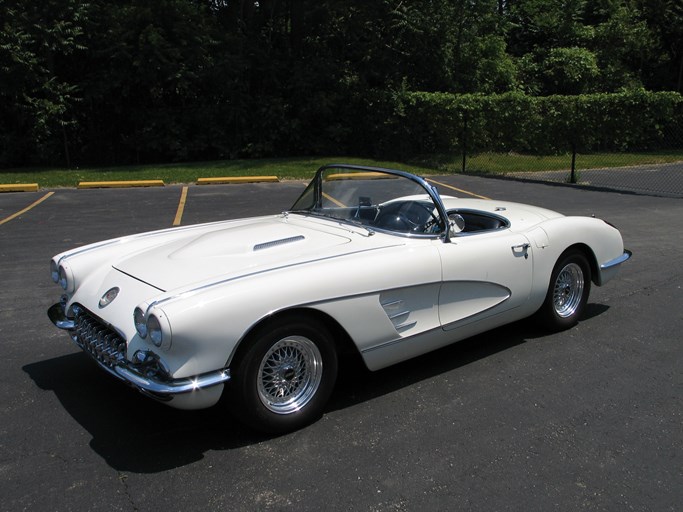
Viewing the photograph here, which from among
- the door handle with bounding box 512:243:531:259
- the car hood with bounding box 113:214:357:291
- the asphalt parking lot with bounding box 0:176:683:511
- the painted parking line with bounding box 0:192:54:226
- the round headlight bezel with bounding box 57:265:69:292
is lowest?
the asphalt parking lot with bounding box 0:176:683:511

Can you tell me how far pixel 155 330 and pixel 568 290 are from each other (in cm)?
335

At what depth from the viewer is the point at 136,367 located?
302cm

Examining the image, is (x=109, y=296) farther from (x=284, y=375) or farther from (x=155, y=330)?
(x=284, y=375)

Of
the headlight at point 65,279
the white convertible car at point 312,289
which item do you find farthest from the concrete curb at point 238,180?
the headlight at point 65,279

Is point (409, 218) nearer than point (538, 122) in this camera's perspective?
Yes

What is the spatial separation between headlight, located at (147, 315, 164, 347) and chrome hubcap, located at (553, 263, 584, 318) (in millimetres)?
3120

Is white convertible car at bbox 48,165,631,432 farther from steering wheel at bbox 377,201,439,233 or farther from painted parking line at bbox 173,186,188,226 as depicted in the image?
painted parking line at bbox 173,186,188,226

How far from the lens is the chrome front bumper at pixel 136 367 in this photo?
2.90 meters

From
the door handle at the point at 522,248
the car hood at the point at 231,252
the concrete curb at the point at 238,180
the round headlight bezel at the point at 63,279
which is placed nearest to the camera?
the car hood at the point at 231,252

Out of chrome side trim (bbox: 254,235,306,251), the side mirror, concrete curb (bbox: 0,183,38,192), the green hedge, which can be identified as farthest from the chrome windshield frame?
the green hedge

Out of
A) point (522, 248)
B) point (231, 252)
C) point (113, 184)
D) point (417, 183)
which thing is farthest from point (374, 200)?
point (113, 184)

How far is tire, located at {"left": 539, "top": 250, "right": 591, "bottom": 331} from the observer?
15.3ft

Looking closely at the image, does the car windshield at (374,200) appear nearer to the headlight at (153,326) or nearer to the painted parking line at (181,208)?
the headlight at (153,326)

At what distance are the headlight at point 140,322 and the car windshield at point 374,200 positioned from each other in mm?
1702
